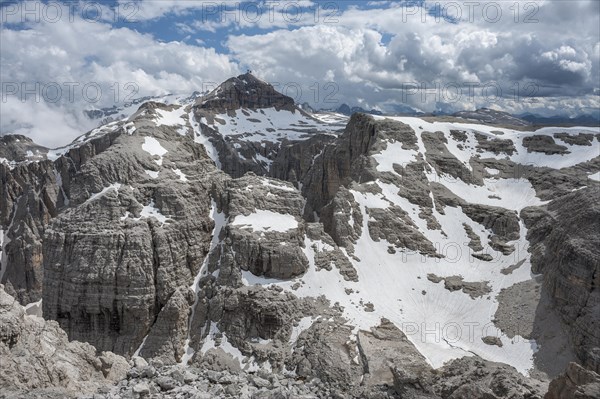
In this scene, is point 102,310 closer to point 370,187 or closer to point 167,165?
point 167,165

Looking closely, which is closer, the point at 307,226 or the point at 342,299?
the point at 342,299

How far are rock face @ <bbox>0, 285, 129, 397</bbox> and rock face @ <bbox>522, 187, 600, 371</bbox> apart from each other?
124 feet

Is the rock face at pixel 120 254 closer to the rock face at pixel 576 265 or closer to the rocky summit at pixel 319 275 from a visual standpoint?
the rocky summit at pixel 319 275

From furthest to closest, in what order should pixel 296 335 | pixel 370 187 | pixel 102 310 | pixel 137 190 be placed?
1. pixel 370 187
2. pixel 137 190
3. pixel 102 310
4. pixel 296 335

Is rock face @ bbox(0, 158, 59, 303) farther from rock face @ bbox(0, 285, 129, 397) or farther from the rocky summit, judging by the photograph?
rock face @ bbox(0, 285, 129, 397)

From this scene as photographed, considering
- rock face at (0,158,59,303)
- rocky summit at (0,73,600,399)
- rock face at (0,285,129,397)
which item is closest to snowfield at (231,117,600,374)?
rocky summit at (0,73,600,399)

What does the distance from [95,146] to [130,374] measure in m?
166

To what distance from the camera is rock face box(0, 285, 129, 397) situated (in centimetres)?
1805

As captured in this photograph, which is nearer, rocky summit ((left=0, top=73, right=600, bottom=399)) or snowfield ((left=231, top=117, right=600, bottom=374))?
rocky summit ((left=0, top=73, right=600, bottom=399))

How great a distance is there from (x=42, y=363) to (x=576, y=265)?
5128cm

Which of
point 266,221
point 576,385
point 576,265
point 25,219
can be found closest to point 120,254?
point 266,221

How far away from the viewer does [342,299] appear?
51531 mm

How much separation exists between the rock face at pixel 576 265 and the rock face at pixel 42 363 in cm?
3791

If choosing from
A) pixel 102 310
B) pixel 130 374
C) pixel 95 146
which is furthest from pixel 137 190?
pixel 95 146
